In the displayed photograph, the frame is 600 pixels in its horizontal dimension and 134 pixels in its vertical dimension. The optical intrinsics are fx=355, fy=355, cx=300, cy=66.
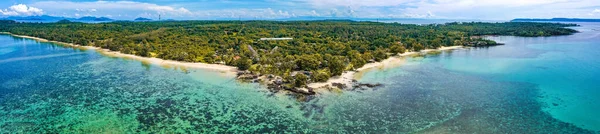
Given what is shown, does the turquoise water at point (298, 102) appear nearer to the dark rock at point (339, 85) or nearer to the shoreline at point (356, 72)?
the shoreline at point (356, 72)

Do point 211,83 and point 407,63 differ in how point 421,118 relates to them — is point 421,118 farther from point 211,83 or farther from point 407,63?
point 407,63

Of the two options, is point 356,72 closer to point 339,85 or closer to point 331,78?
point 331,78

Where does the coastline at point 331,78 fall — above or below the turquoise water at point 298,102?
above

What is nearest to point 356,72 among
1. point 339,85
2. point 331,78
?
point 331,78

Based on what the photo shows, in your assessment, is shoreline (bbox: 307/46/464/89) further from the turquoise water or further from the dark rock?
the turquoise water

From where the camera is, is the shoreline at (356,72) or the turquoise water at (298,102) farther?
the shoreline at (356,72)

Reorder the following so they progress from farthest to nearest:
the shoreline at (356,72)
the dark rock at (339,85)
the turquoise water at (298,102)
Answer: the shoreline at (356,72) < the dark rock at (339,85) < the turquoise water at (298,102)

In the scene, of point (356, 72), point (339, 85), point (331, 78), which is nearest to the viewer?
point (339, 85)

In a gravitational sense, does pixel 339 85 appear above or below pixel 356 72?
below

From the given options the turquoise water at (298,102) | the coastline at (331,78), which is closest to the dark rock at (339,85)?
the coastline at (331,78)
